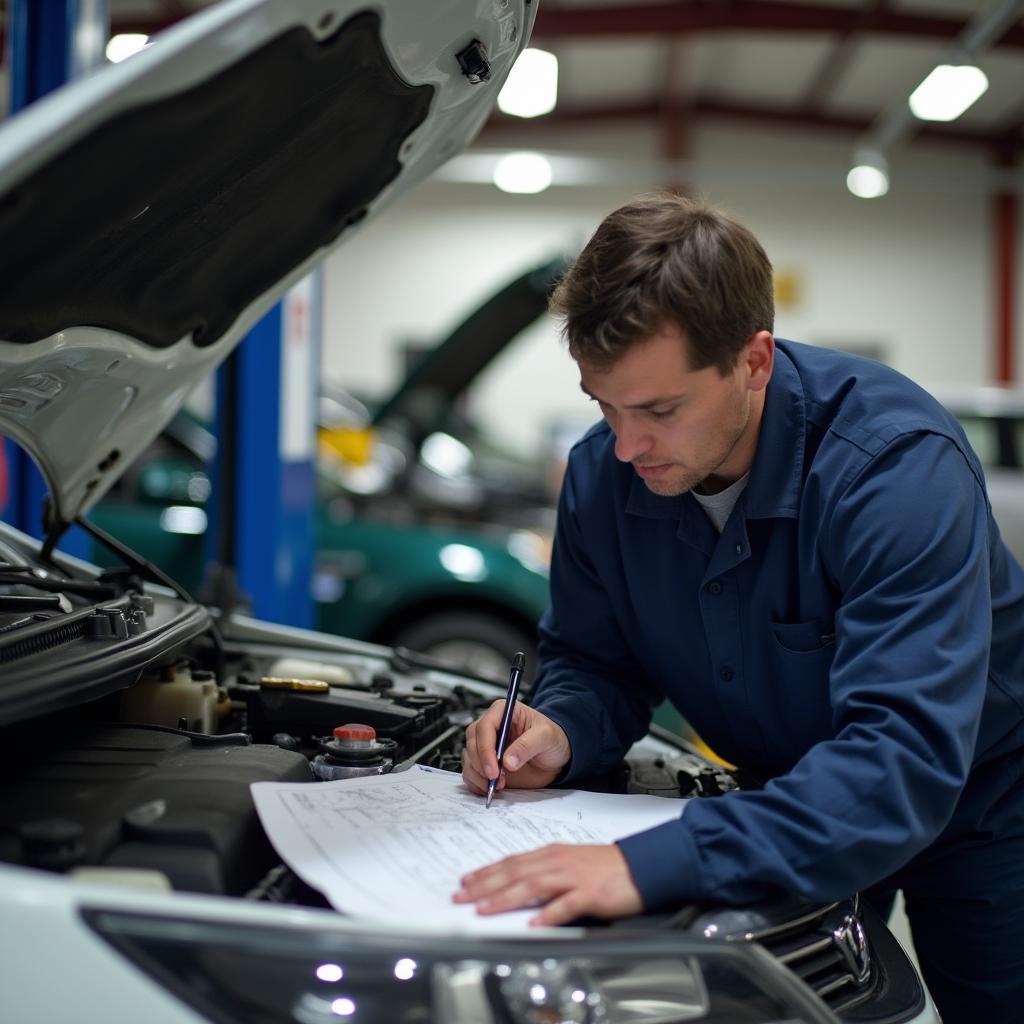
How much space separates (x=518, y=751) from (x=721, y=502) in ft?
1.40

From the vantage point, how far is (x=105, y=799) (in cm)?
127

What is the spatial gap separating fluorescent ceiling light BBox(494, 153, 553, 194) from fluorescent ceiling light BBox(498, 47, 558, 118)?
1.24 metres

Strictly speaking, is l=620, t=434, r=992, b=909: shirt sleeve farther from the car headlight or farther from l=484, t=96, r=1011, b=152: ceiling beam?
l=484, t=96, r=1011, b=152: ceiling beam

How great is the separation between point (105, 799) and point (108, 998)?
369 mm

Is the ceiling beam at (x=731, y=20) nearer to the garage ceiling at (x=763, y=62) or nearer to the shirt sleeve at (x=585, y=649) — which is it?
the garage ceiling at (x=763, y=62)

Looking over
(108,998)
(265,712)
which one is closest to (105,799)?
(108,998)

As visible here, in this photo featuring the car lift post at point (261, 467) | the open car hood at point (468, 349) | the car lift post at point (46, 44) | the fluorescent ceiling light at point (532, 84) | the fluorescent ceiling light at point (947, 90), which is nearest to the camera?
the car lift post at point (46, 44)

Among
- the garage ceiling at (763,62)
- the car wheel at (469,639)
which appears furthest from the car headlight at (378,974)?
the garage ceiling at (763,62)

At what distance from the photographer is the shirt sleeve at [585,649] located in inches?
66.9

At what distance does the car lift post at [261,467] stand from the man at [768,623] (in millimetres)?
2153

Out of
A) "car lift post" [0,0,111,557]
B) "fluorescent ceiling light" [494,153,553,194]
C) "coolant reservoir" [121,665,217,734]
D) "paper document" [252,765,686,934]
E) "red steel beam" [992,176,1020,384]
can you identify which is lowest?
"paper document" [252,765,686,934]

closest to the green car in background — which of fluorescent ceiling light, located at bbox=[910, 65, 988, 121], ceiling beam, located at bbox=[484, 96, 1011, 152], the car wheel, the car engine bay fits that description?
the car wheel

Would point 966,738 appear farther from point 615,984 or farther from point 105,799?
point 105,799

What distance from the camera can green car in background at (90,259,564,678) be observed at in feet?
13.6
